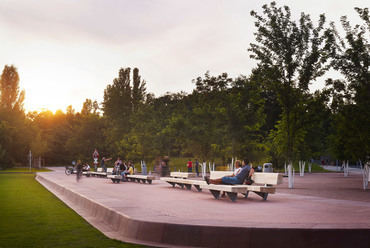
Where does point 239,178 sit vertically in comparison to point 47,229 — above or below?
above

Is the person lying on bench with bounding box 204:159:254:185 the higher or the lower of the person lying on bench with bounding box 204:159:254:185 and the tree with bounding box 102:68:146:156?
the lower

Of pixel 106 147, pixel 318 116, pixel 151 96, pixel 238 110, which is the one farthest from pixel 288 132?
pixel 106 147

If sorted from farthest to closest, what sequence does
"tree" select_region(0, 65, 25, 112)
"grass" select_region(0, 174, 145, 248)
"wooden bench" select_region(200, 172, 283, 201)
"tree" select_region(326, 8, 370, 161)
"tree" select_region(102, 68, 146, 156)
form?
1. "tree" select_region(0, 65, 25, 112)
2. "tree" select_region(102, 68, 146, 156)
3. "tree" select_region(326, 8, 370, 161)
4. "wooden bench" select_region(200, 172, 283, 201)
5. "grass" select_region(0, 174, 145, 248)

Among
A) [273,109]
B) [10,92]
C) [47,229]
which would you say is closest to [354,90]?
[47,229]

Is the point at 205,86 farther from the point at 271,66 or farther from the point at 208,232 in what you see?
the point at 208,232

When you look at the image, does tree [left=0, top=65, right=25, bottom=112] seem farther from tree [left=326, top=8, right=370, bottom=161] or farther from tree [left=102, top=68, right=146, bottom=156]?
tree [left=326, top=8, right=370, bottom=161]

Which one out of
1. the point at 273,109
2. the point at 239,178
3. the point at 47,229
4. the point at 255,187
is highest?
the point at 273,109

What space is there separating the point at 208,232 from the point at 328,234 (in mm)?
1920

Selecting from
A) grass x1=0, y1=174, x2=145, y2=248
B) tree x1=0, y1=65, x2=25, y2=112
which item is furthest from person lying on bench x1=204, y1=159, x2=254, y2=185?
tree x1=0, y1=65, x2=25, y2=112

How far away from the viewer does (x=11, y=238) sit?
8.35m

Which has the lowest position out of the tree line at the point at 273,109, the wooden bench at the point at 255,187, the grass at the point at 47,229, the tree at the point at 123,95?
the grass at the point at 47,229

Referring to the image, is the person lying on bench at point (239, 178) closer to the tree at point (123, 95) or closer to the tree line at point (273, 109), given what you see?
the tree line at point (273, 109)

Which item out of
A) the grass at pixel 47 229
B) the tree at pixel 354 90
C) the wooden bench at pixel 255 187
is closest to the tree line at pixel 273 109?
the tree at pixel 354 90

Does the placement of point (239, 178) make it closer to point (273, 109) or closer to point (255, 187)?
point (255, 187)
